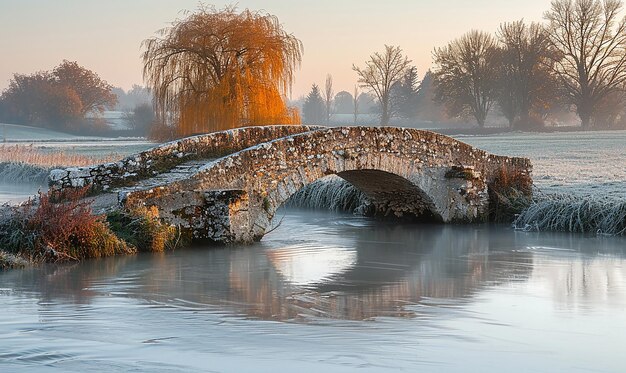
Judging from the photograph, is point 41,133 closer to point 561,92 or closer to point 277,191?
point 561,92

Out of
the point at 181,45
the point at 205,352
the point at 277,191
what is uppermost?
the point at 181,45

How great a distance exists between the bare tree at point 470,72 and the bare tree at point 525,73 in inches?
42.4

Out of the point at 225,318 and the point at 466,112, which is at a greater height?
the point at 466,112

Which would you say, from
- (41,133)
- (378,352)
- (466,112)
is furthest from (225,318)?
(41,133)

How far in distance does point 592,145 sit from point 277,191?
2260cm

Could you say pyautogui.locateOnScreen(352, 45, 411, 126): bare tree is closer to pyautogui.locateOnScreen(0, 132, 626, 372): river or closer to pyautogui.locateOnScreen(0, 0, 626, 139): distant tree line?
pyautogui.locateOnScreen(0, 0, 626, 139): distant tree line

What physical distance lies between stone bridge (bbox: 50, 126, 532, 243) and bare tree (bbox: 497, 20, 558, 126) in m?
38.7

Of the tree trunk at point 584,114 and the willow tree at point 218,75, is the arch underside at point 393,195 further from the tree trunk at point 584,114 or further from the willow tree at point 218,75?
the tree trunk at point 584,114

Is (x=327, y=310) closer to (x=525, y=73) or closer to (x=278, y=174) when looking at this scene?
(x=278, y=174)

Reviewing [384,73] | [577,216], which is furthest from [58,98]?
[577,216]

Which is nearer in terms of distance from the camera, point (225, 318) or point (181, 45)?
point (225, 318)

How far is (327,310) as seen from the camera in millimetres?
8414

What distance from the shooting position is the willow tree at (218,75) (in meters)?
25.5

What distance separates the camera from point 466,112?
61.8m
